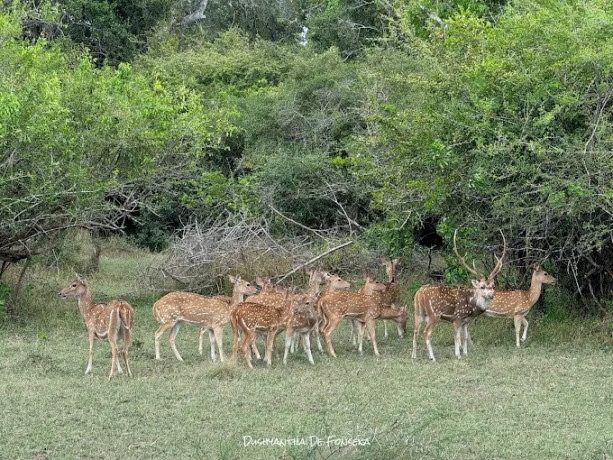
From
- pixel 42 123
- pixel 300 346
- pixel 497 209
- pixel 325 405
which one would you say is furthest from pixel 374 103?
pixel 325 405

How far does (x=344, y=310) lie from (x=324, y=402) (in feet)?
9.15

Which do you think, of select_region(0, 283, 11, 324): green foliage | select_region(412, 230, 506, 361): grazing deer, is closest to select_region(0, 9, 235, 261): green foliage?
select_region(0, 283, 11, 324): green foliage

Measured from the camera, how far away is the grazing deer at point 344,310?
1154 cm

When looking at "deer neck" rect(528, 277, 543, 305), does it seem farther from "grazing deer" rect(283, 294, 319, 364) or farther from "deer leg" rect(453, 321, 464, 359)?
"grazing deer" rect(283, 294, 319, 364)

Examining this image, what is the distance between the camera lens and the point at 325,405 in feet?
28.7

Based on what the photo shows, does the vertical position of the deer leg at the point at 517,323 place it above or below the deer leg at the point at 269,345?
above

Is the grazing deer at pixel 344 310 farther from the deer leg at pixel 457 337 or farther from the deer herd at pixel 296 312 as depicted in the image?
the deer leg at pixel 457 337

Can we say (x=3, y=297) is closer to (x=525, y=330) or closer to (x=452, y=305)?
(x=452, y=305)

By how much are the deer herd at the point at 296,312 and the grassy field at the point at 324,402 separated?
0.27m

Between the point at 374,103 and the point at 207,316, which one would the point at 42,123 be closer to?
the point at 207,316

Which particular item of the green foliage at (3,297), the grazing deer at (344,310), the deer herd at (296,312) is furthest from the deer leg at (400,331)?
the green foliage at (3,297)

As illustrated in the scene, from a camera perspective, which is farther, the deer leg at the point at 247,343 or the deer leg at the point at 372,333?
the deer leg at the point at 372,333

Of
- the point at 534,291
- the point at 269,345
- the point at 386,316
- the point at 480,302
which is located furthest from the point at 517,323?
the point at 269,345

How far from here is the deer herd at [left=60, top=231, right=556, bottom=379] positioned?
1062cm
